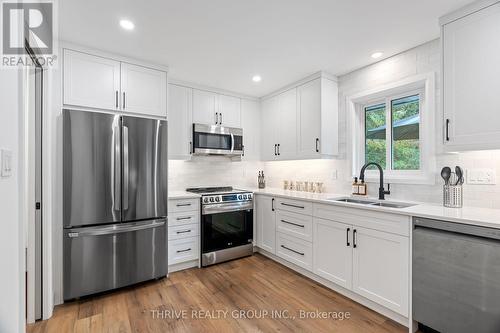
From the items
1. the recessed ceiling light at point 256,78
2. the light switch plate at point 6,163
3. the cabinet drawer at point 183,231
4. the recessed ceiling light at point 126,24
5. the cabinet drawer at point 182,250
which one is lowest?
the cabinet drawer at point 182,250

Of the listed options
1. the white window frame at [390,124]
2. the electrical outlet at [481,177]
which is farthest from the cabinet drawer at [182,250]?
the electrical outlet at [481,177]

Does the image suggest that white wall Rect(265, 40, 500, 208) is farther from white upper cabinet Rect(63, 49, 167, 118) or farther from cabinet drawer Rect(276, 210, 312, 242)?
white upper cabinet Rect(63, 49, 167, 118)

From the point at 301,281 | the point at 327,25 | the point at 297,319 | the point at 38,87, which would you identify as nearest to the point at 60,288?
the point at 38,87

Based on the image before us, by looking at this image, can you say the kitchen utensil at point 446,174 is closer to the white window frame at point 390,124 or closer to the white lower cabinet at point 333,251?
the white window frame at point 390,124

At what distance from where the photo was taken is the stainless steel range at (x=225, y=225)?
313 cm

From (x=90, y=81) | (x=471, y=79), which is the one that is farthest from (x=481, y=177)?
(x=90, y=81)

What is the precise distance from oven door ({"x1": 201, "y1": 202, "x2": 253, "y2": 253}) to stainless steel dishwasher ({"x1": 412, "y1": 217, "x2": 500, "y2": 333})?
6.82 ft

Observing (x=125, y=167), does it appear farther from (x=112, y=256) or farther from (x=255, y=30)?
(x=255, y=30)

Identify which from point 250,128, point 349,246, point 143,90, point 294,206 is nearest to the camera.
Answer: point 349,246

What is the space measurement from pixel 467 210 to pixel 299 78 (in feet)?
7.51

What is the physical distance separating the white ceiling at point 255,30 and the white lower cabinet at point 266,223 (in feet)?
5.71

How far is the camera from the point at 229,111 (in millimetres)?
3838

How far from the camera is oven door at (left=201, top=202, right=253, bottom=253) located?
3135mm

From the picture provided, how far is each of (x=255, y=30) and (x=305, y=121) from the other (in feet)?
4.75
